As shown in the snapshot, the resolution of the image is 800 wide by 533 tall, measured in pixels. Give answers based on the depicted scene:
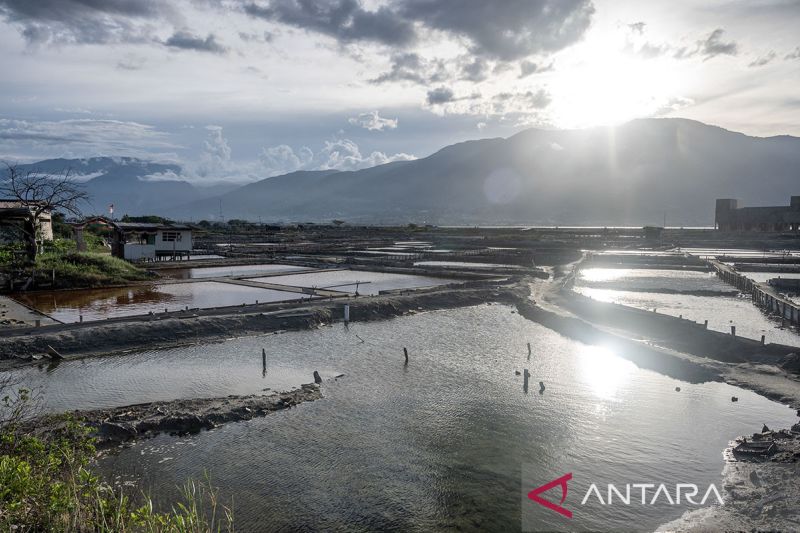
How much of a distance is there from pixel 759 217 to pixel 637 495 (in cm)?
10319

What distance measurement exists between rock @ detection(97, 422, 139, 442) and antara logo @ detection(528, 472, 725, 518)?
10060 mm

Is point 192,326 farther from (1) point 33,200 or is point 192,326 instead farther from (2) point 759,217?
(2) point 759,217

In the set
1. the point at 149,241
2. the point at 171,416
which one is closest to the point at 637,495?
the point at 171,416

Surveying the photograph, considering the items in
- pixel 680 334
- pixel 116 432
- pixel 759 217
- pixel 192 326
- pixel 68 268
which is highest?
pixel 759 217

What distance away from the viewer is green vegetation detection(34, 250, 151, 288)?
34.7 m

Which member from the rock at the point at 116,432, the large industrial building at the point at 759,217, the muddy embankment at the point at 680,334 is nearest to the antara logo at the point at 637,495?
the rock at the point at 116,432

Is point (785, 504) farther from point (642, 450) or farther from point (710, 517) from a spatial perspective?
point (642, 450)

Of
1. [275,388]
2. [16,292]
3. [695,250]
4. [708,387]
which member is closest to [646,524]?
[708,387]

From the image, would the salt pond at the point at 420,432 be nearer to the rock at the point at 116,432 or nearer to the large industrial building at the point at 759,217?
the rock at the point at 116,432

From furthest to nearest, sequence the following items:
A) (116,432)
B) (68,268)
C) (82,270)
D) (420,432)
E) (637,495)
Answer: (82,270), (68,268), (420,432), (116,432), (637,495)

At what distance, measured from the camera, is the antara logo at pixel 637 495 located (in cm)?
1050

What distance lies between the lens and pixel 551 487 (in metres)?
11.1

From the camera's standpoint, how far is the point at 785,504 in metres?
9.88

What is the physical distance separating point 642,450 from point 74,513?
12138mm
